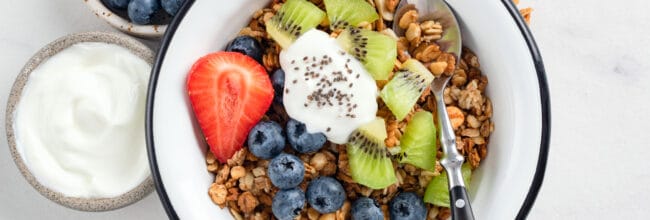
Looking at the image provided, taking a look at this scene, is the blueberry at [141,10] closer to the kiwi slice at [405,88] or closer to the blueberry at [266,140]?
the blueberry at [266,140]

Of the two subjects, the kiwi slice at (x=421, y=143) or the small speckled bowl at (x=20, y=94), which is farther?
the small speckled bowl at (x=20, y=94)

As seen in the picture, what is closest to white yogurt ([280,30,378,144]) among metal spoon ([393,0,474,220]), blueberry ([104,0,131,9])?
metal spoon ([393,0,474,220])

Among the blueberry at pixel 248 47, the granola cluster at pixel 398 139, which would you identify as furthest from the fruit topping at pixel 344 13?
the blueberry at pixel 248 47

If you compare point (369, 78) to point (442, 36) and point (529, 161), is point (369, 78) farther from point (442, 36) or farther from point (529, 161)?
point (529, 161)

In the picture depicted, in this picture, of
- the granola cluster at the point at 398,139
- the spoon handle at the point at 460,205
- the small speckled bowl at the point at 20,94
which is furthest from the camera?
the small speckled bowl at the point at 20,94

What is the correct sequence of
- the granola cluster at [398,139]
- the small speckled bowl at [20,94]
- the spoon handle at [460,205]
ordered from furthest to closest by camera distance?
the small speckled bowl at [20,94]
the granola cluster at [398,139]
the spoon handle at [460,205]

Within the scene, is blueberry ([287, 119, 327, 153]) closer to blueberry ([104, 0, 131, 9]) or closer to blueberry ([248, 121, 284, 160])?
blueberry ([248, 121, 284, 160])
